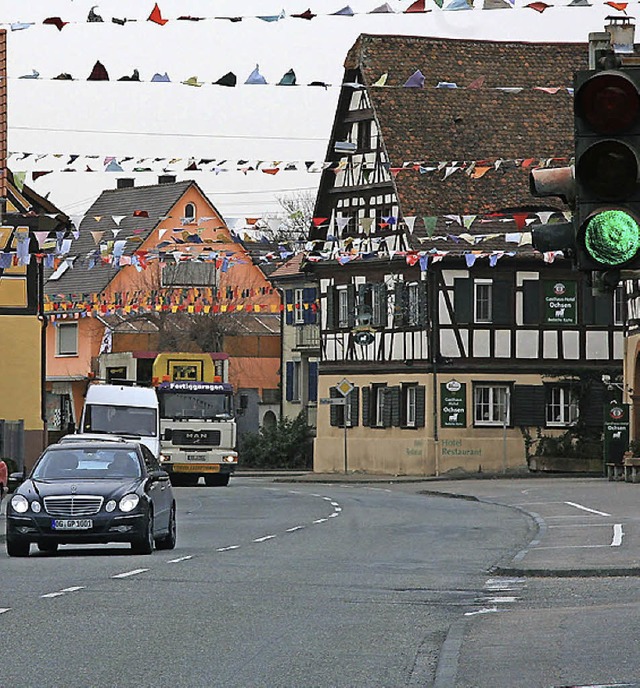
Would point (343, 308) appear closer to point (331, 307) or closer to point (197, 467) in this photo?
point (331, 307)

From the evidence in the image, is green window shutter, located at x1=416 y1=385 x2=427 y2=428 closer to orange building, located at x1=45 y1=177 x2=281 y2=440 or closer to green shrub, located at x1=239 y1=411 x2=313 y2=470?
green shrub, located at x1=239 y1=411 x2=313 y2=470

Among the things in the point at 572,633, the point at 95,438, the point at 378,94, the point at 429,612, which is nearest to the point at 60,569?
the point at 95,438

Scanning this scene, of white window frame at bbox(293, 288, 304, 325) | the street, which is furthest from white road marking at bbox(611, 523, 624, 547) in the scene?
white window frame at bbox(293, 288, 304, 325)

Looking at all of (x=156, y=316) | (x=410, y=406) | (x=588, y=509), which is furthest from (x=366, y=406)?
(x=588, y=509)

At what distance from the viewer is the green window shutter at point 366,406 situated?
59125mm

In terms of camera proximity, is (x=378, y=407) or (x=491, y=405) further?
(x=378, y=407)

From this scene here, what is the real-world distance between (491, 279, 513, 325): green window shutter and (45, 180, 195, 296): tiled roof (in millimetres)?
26112

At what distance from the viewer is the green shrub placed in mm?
66938

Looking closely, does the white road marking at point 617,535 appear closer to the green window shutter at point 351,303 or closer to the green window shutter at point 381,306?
the green window shutter at point 381,306

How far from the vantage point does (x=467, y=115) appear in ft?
193

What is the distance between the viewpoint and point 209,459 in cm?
5016

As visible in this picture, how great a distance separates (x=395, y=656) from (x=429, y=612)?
10.1 feet

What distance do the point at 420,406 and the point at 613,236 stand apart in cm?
4872

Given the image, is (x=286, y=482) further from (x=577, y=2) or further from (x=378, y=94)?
(x=577, y=2)
